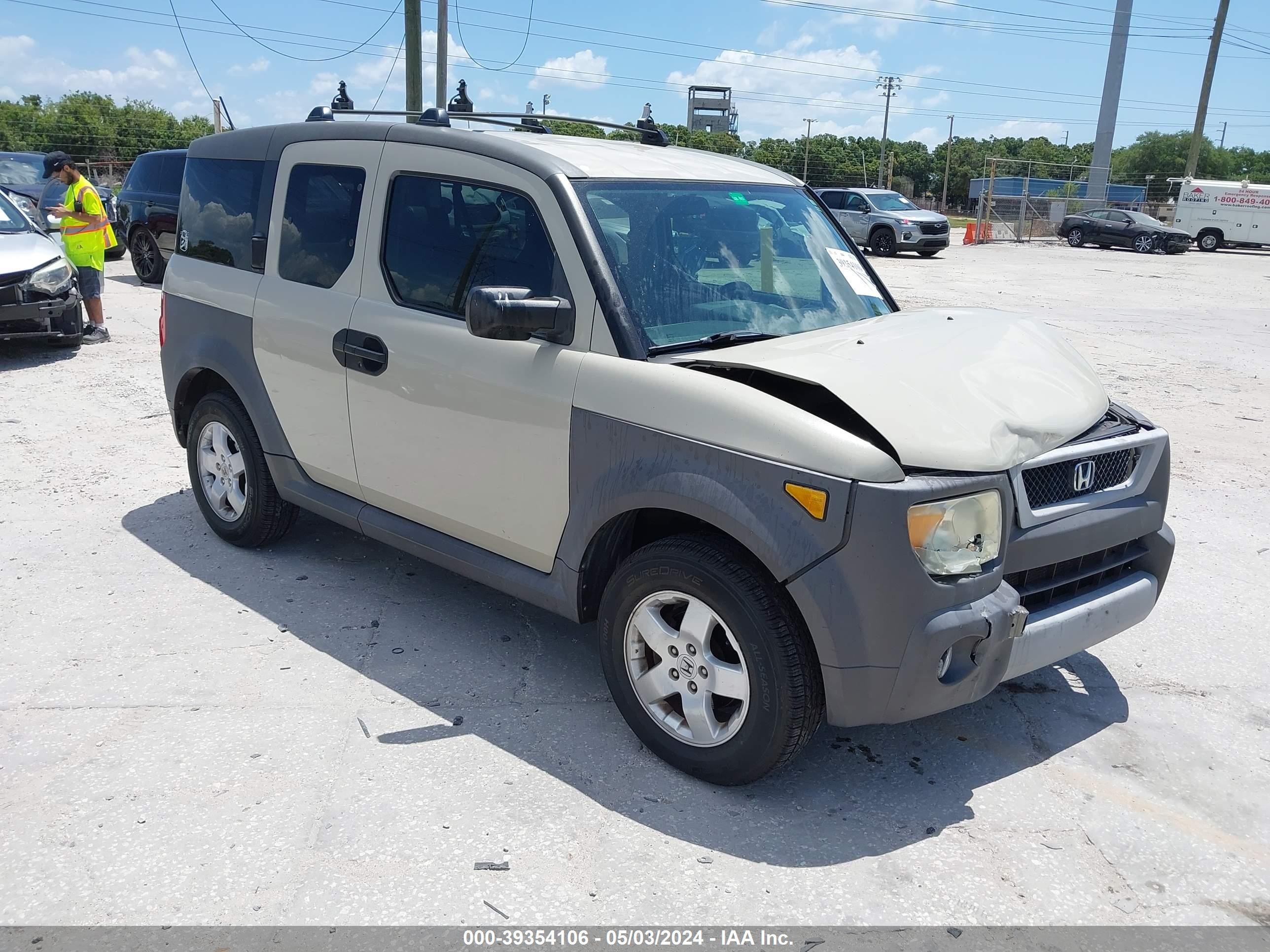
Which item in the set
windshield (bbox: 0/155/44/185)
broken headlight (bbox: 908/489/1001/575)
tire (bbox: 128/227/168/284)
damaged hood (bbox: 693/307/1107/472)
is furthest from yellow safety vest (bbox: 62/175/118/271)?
broken headlight (bbox: 908/489/1001/575)

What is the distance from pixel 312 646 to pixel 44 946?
1.74 m

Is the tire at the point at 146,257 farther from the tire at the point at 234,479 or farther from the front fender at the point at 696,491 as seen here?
the front fender at the point at 696,491

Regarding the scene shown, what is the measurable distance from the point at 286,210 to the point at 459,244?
1187mm

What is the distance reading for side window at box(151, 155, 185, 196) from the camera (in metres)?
15.2

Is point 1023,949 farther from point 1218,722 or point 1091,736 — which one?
point 1218,722

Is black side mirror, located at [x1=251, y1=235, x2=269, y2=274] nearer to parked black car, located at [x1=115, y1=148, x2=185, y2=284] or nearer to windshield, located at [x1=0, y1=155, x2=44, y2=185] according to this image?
parked black car, located at [x1=115, y1=148, x2=185, y2=284]

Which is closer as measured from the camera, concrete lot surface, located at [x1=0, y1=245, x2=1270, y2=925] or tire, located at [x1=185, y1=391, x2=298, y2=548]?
concrete lot surface, located at [x1=0, y1=245, x2=1270, y2=925]

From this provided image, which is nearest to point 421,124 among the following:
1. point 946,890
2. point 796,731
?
point 796,731

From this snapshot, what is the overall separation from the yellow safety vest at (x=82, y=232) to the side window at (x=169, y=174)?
16.5 feet

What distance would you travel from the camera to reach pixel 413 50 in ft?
54.4

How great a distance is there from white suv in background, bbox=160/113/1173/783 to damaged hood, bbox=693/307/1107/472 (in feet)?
0.04

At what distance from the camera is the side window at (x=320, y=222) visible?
427 cm

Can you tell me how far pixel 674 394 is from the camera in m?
3.17

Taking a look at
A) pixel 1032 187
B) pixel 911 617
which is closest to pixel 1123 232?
pixel 1032 187
